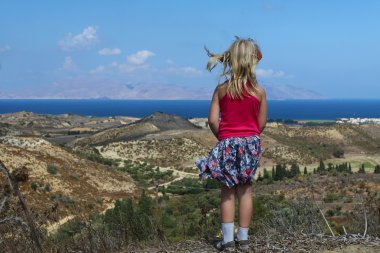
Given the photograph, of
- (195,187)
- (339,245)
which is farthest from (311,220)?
(195,187)

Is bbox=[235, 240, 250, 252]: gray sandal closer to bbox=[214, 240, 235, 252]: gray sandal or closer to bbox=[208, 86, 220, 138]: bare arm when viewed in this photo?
bbox=[214, 240, 235, 252]: gray sandal

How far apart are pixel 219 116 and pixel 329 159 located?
209 feet

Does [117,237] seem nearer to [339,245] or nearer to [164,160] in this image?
[339,245]

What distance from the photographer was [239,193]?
5.21 meters

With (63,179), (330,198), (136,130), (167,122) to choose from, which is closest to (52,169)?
(63,179)

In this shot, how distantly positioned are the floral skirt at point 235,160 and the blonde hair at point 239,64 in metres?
0.46

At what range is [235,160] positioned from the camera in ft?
17.0

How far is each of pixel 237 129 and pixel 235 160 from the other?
0.31 m

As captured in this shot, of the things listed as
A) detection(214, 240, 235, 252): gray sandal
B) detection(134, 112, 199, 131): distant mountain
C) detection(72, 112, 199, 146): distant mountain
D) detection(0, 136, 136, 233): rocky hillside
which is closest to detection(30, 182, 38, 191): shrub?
detection(0, 136, 136, 233): rocky hillside

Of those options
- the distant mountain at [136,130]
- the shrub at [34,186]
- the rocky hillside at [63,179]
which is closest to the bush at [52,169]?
the rocky hillside at [63,179]

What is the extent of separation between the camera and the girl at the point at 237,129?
5055 mm

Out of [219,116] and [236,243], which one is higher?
[219,116]

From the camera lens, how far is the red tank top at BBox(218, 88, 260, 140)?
5109mm

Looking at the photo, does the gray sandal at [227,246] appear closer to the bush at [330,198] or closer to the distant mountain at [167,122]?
the bush at [330,198]
